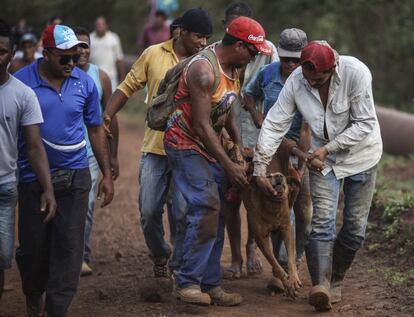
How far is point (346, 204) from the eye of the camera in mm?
7367

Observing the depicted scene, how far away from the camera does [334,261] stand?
7.56 metres

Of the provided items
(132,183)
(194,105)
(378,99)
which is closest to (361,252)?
(194,105)

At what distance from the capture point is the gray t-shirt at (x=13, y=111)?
6.73m

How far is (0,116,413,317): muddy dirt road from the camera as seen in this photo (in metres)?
7.27

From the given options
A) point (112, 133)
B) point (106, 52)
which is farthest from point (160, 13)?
point (112, 133)

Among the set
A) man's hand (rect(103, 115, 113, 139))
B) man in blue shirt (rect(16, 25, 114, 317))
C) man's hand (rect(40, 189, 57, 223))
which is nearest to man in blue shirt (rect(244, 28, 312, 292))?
man's hand (rect(103, 115, 113, 139))

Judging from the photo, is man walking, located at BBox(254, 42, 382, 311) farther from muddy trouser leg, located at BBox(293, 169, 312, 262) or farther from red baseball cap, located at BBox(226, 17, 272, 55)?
muddy trouser leg, located at BBox(293, 169, 312, 262)

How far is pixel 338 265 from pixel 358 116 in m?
1.22

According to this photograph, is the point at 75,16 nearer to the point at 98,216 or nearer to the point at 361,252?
the point at 98,216

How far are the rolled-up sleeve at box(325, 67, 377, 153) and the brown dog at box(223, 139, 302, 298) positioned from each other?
490 mm

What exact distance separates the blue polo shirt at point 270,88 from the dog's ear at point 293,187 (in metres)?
0.58

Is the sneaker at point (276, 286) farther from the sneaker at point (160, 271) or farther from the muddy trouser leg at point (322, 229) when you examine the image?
the sneaker at point (160, 271)

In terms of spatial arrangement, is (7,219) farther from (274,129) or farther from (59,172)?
(274,129)

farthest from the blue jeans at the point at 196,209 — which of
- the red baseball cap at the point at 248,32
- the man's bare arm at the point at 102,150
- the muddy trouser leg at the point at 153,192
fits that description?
the red baseball cap at the point at 248,32
